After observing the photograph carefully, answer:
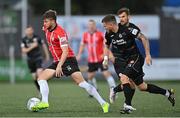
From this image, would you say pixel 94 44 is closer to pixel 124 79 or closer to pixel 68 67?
pixel 68 67

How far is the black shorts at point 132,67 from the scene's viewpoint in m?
15.2

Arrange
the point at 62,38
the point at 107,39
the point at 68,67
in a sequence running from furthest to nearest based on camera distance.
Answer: the point at 107,39
the point at 68,67
the point at 62,38

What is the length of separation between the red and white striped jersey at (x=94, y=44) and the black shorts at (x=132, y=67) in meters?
6.36

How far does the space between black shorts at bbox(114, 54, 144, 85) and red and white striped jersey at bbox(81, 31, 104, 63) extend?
6364 millimetres

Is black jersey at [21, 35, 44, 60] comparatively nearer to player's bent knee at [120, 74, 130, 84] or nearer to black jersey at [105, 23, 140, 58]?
black jersey at [105, 23, 140, 58]

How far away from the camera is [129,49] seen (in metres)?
15.3

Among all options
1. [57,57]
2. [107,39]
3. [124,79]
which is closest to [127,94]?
[124,79]

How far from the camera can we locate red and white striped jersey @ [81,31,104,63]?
22.0 metres

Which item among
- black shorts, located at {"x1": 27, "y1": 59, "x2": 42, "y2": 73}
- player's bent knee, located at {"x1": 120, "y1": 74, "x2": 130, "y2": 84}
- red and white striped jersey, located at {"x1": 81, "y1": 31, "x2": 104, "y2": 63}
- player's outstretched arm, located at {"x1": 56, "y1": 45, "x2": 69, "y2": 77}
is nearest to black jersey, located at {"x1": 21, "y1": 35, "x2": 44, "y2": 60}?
black shorts, located at {"x1": 27, "y1": 59, "x2": 42, "y2": 73}

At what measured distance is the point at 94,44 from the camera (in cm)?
2216

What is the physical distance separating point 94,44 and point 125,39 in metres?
7.04

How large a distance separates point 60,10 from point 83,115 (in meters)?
33.9

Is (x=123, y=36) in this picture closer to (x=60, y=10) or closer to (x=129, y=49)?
(x=129, y=49)

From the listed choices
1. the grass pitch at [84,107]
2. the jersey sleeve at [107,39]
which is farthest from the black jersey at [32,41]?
the jersey sleeve at [107,39]
